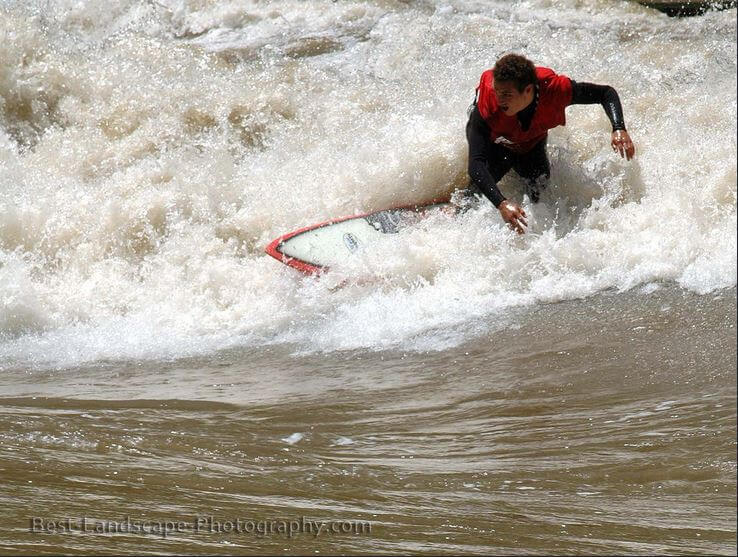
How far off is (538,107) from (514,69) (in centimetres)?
116

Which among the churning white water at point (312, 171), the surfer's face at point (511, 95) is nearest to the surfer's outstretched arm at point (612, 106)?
the churning white water at point (312, 171)

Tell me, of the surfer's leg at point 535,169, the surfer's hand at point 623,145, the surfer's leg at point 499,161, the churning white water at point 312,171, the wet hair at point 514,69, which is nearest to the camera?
the wet hair at point 514,69

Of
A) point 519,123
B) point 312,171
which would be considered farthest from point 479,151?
point 312,171

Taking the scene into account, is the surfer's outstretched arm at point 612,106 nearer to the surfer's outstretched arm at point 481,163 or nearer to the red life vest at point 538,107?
the red life vest at point 538,107

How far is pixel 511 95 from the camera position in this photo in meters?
3.74

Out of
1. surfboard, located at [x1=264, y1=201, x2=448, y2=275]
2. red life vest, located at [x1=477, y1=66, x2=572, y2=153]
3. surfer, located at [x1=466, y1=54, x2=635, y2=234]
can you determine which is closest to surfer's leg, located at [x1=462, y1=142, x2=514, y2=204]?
surfer, located at [x1=466, y1=54, x2=635, y2=234]

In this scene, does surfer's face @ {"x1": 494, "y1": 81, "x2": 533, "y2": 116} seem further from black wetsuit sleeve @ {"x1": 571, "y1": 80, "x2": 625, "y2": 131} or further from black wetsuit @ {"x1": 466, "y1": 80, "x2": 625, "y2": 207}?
black wetsuit sleeve @ {"x1": 571, "y1": 80, "x2": 625, "y2": 131}

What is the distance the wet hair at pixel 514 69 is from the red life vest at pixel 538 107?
969 mm

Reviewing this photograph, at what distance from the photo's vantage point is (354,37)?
9773 mm

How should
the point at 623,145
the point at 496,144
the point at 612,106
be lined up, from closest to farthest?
the point at 623,145 < the point at 612,106 < the point at 496,144

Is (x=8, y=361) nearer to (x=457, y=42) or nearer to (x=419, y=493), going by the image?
(x=419, y=493)

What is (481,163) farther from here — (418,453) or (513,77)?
(418,453)

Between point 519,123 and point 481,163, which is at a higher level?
point 519,123

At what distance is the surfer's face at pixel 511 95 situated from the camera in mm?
3656
